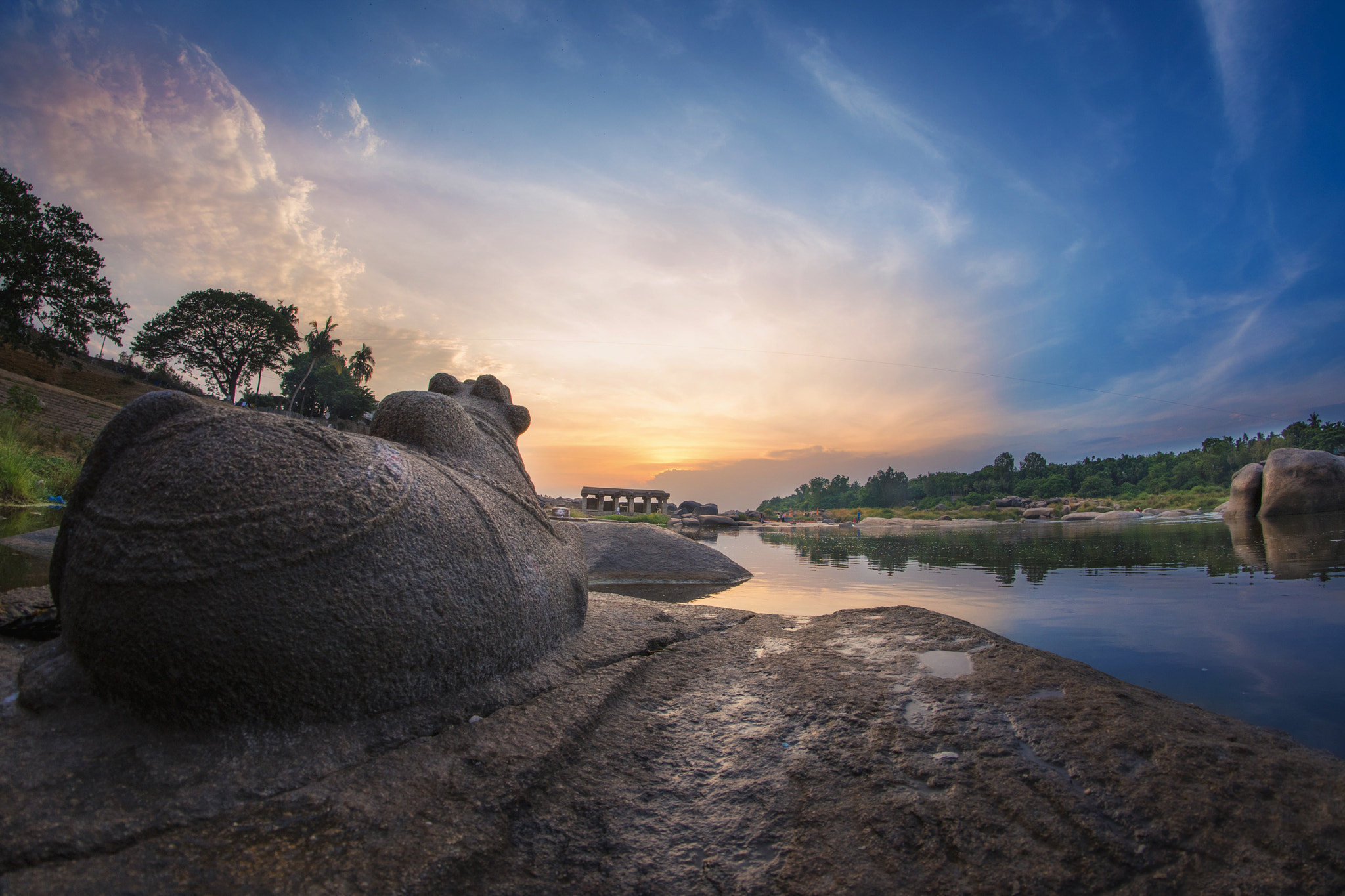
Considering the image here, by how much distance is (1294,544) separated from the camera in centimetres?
922

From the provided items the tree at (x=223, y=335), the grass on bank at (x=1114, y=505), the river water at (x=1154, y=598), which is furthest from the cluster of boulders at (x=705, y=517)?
the tree at (x=223, y=335)

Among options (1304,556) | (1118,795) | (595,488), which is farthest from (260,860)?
(595,488)

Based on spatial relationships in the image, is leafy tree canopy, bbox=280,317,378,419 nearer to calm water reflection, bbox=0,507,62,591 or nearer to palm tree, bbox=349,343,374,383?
palm tree, bbox=349,343,374,383

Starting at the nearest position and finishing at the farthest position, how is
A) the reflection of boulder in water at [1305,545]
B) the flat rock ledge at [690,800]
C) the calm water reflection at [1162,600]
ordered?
the flat rock ledge at [690,800] → the calm water reflection at [1162,600] → the reflection of boulder in water at [1305,545]

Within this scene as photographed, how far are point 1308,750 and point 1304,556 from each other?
8.09 m

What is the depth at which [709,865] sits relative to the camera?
1.65m

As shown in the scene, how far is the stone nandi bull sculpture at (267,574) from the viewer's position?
76.4 inches

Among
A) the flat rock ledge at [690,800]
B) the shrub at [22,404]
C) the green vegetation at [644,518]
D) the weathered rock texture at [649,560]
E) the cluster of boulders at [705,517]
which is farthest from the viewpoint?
the cluster of boulders at [705,517]

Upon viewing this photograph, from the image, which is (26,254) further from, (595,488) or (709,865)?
(709,865)

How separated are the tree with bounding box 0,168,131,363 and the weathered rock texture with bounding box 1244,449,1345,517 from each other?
41.1 m

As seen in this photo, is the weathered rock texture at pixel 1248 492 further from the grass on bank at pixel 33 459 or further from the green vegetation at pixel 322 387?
the green vegetation at pixel 322 387

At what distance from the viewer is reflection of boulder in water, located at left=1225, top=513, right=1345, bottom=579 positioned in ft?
22.2

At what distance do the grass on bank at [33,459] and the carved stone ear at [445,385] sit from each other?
753 cm

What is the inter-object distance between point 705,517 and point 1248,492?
78.3 ft
